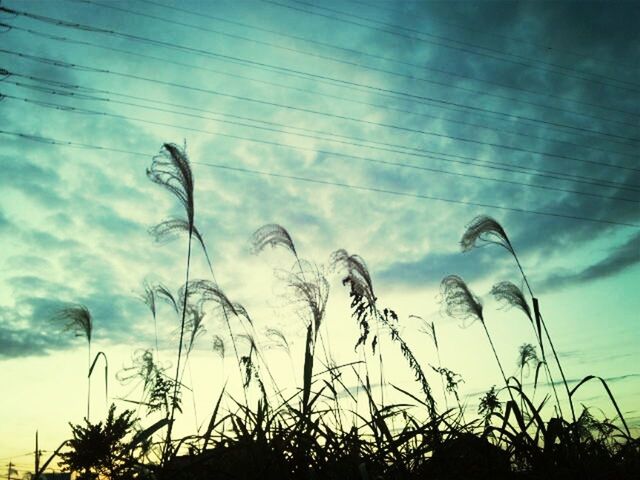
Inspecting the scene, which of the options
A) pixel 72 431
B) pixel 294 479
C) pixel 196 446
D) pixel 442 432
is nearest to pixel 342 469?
pixel 294 479

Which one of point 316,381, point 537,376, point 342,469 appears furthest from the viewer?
point 537,376

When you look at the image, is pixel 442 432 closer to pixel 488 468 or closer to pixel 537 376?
pixel 488 468

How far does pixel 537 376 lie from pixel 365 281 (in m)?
1.85

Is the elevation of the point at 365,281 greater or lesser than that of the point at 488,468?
greater

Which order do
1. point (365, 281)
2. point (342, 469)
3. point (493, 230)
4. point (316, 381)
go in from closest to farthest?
point (342, 469), point (316, 381), point (365, 281), point (493, 230)

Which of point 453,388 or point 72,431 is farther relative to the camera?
point 453,388

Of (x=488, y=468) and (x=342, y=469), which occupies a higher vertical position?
(x=342, y=469)

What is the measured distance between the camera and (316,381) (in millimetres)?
3109

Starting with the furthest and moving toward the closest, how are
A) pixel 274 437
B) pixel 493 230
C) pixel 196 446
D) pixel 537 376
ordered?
pixel 493 230
pixel 537 376
pixel 196 446
pixel 274 437

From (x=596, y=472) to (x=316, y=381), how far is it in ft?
5.62

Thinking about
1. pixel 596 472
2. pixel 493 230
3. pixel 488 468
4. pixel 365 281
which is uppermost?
pixel 493 230

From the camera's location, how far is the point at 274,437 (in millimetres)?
2330

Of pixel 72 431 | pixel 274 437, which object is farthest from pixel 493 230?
pixel 72 431

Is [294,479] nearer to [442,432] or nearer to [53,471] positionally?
[442,432]
